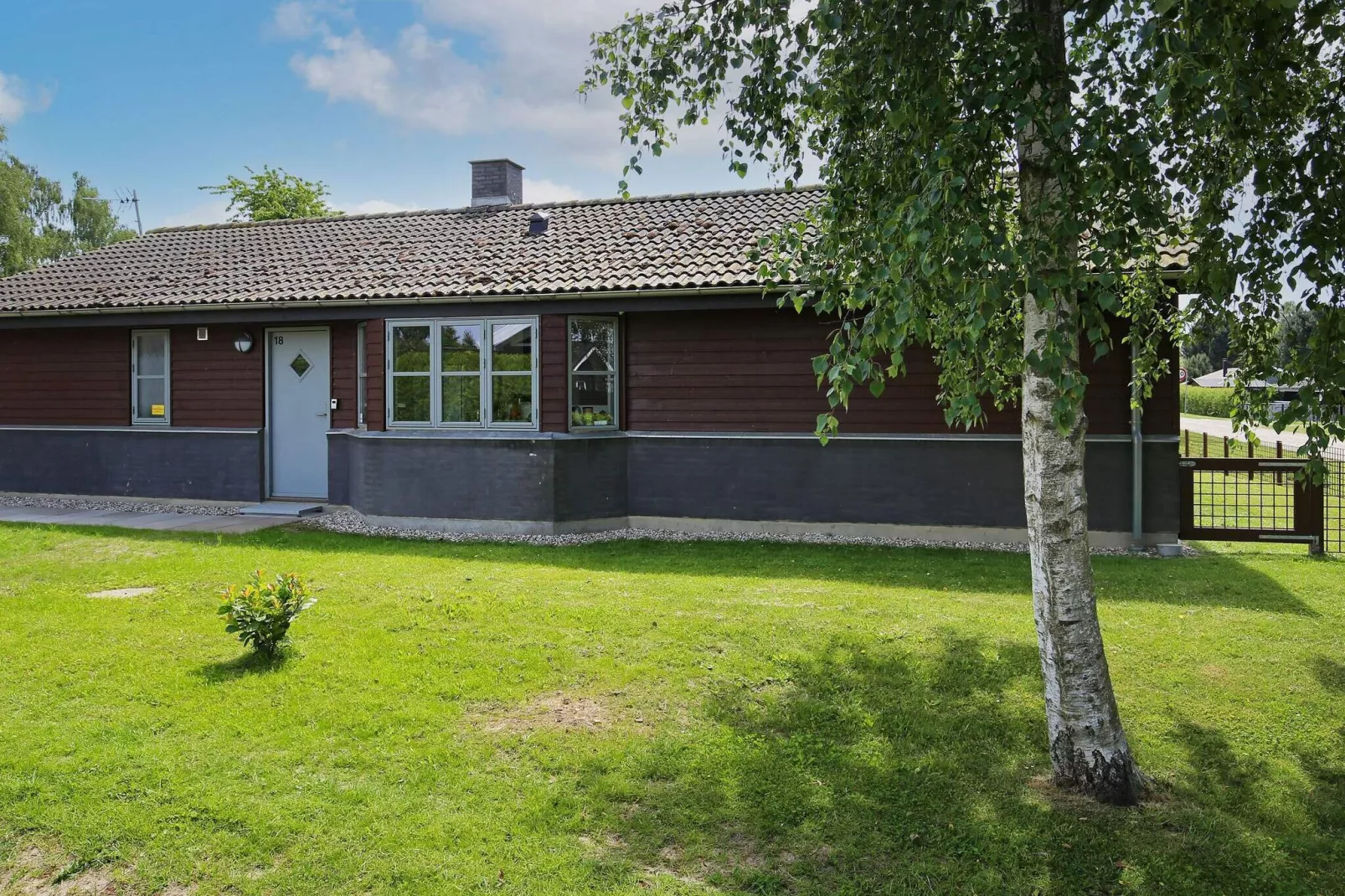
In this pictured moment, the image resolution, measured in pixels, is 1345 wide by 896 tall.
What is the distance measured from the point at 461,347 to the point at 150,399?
5.70 m

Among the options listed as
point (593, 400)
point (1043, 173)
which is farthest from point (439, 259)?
point (1043, 173)

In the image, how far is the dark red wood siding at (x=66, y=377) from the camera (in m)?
14.1

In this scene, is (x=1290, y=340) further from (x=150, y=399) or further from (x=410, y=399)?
(x=150, y=399)

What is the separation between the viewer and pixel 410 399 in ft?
39.2

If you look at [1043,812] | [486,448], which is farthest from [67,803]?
[486,448]

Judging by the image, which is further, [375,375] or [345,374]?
[345,374]

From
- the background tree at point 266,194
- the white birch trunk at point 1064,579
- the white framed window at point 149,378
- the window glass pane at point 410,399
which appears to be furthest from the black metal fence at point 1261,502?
the background tree at point 266,194

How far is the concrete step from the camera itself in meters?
12.7

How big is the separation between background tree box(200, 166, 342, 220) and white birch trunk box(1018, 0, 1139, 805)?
33974mm

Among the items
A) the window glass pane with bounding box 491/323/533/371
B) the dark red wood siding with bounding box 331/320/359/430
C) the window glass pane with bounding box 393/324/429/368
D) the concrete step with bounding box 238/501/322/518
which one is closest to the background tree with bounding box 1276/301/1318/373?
the window glass pane with bounding box 491/323/533/371

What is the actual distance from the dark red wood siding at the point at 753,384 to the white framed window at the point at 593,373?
0.63 ft

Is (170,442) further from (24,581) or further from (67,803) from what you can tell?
(67,803)

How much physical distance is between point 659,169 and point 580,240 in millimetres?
7943

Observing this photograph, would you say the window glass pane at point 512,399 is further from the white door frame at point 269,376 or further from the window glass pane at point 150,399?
the window glass pane at point 150,399
